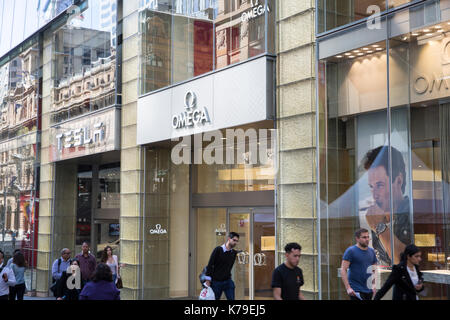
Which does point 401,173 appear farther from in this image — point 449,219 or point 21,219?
point 21,219

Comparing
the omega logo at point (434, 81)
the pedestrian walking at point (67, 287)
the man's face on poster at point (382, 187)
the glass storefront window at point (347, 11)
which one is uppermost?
the glass storefront window at point (347, 11)

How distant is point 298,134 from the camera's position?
10.4m

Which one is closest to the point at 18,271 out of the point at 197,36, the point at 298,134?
the point at 298,134

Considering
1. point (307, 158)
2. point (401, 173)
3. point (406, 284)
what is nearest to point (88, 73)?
point (307, 158)

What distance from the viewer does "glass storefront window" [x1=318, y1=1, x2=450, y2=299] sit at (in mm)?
8820

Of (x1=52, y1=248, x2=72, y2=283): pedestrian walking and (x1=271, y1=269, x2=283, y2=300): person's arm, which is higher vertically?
(x1=271, y1=269, x2=283, y2=300): person's arm

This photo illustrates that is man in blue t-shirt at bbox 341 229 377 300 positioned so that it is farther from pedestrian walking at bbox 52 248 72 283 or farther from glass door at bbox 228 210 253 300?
pedestrian walking at bbox 52 248 72 283

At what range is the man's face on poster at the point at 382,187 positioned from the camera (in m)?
9.06

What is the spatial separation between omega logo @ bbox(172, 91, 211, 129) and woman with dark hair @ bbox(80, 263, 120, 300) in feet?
19.6

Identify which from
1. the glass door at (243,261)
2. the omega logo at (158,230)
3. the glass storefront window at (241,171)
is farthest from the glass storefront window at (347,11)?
the omega logo at (158,230)

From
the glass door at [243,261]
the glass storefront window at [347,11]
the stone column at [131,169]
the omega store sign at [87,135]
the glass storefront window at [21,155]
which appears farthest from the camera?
the glass storefront window at [21,155]

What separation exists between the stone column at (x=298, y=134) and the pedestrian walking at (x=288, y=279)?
116 inches

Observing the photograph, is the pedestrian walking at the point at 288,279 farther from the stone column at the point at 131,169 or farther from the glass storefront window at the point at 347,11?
the stone column at the point at 131,169

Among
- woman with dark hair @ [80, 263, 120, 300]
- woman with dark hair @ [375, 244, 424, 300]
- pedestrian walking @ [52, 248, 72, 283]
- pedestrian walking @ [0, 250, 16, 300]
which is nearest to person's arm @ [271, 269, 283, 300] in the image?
woman with dark hair @ [375, 244, 424, 300]
